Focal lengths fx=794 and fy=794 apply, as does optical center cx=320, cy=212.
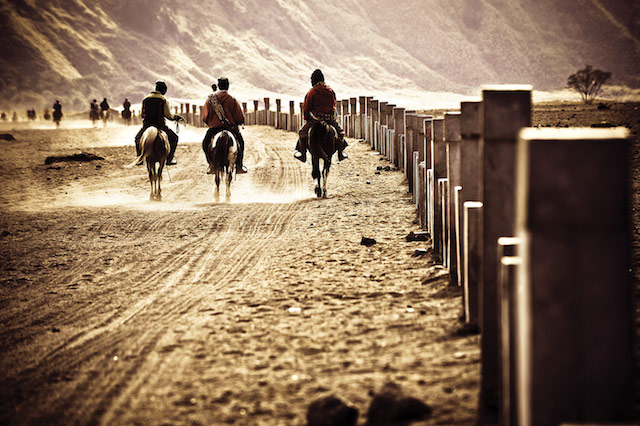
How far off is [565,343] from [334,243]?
6691 millimetres

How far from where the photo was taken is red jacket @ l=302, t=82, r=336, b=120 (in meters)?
14.5

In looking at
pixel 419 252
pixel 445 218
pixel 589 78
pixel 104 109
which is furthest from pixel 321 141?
pixel 589 78

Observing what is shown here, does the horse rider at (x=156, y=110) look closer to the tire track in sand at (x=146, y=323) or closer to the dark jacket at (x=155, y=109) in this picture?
the dark jacket at (x=155, y=109)

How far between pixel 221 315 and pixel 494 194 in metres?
2.79

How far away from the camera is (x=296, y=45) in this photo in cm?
9862

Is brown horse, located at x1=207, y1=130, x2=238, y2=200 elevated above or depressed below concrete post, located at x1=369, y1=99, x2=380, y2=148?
below

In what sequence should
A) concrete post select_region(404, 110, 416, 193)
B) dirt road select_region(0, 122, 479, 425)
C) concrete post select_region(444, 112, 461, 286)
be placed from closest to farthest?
dirt road select_region(0, 122, 479, 425)
concrete post select_region(444, 112, 461, 286)
concrete post select_region(404, 110, 416, 193)

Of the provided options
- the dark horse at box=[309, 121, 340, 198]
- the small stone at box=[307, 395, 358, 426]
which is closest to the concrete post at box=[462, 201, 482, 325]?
the small stone at box=[307, 395, 358, 426]

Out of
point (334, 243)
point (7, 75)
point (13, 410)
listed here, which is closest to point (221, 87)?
point (334, 243)

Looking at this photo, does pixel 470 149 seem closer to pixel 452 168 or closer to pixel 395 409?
pixel 452 168

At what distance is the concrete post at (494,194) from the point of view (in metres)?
3.59

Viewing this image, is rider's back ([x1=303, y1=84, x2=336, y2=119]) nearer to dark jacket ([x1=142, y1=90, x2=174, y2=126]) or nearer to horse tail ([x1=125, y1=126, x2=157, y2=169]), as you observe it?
dark jacket ([x1=142, y1=90, x2=174, y2=126])

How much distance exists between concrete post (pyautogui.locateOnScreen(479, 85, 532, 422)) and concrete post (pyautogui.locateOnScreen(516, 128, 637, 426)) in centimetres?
117

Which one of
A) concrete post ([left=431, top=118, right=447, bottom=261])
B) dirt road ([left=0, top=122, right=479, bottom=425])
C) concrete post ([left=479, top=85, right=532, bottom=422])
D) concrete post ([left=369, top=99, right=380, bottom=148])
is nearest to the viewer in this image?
concrete post ([left=479, top=85, right=532, bottom=422])
